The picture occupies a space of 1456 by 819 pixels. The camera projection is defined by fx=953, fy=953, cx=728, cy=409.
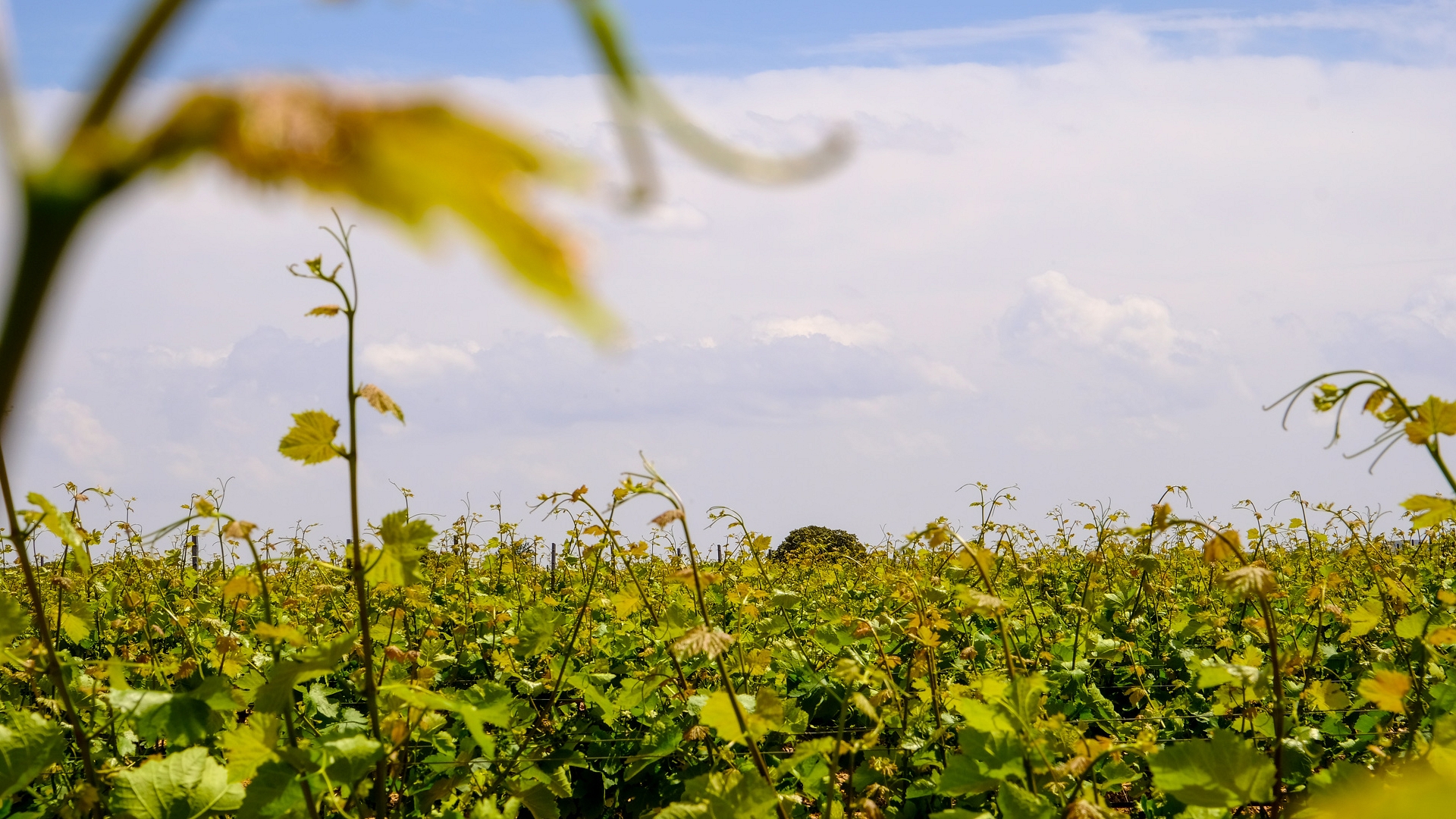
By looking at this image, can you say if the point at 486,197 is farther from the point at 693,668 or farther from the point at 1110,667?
the point at 1110,667

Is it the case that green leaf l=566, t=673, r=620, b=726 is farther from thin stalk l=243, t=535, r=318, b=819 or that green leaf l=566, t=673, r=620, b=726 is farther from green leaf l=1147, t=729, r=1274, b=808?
green leaf l=1147, t=729, r=1274, b=808

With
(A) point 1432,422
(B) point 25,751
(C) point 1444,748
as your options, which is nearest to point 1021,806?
(C) point 1444,748

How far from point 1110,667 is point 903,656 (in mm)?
1039

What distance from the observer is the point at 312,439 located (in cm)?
192

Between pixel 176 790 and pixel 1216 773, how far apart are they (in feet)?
7.18

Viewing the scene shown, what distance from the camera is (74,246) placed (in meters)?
0.45

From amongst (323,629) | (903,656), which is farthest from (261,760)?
(903,656)

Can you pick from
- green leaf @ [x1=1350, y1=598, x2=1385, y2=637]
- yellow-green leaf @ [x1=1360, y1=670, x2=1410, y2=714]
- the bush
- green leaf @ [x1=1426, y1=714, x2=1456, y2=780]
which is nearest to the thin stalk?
yellow-green leaf @ [x1=1360, y1=670, x2=1410, y2=714]

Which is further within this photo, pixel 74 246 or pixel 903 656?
pixel 903 656

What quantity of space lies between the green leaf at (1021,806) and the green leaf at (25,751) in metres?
2.01

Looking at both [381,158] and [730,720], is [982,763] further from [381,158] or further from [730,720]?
[381,158]

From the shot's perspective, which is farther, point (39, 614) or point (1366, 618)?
point (1366, 618)

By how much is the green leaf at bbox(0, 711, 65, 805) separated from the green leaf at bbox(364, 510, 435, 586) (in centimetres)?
78

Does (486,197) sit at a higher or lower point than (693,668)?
higher
